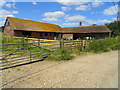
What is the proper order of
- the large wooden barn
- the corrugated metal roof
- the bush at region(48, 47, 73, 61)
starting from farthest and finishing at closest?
the corrugated metal roof, the large wooden barn, the bush at region(48, 47, 73, 61)

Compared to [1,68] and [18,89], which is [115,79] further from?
[1,68]

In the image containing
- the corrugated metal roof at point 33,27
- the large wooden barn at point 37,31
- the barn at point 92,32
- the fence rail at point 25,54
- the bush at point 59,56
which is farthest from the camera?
the barn at point 92,32

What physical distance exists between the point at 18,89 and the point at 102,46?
9651mm

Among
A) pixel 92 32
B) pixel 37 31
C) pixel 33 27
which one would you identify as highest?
pixel 33 27

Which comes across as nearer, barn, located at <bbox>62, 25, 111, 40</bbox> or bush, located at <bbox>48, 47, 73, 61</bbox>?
bush, located at <bbox>48, 47, 73, 61</bbox>

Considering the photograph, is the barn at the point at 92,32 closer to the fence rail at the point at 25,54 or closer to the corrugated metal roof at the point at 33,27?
the corrugated metal roof at the point at 33,27

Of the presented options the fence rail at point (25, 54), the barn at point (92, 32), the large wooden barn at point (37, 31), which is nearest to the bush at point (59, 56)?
the fence rail at point (25, 54)

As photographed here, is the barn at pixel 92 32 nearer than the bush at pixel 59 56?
No

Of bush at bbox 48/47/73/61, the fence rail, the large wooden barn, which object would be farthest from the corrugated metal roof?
bush at bbox 48/47/73/61

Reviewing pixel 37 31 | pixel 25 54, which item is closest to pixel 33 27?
pixel 37 31

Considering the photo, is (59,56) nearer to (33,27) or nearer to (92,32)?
(33,27)

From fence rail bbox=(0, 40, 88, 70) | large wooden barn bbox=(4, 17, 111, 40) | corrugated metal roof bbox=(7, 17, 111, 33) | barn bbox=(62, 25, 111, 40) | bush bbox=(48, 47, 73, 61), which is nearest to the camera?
fence rail bbox=(0, 40, 88, 70)

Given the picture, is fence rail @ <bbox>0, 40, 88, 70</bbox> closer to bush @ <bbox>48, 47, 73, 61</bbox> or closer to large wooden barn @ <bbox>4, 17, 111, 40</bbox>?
bush @ <bbox>48, 47, 73, 61</bbox>

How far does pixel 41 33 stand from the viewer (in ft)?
93.4
